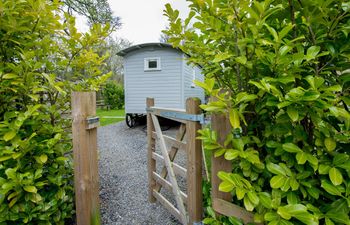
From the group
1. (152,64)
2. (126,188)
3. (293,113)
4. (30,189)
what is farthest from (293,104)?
(152,64)

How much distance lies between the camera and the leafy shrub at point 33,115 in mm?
1486

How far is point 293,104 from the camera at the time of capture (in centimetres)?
81

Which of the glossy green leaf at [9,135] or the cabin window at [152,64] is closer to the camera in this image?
the glossy green leaf at [9,135]

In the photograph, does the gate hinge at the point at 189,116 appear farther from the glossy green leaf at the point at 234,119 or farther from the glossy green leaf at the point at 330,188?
the glossy green leaf at the point at 330,188

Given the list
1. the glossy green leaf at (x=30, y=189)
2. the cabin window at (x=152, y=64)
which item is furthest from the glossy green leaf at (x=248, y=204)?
the cabin window at (x=152, y=64)

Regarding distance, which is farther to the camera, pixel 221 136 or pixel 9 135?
pixel 9 135

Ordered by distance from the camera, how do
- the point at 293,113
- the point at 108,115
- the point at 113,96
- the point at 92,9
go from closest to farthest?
the point at 293,113, the point at 92,9, the point at 108,115, the point at 113,96

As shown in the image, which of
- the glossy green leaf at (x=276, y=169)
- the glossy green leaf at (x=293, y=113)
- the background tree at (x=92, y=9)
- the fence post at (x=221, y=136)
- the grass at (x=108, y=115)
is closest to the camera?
the glossy green leaf at (x=293, y=113)

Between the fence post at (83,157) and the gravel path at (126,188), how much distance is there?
0.64 m

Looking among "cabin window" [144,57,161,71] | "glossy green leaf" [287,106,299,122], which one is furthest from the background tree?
"glossy green leaf" [287,106,299,122]

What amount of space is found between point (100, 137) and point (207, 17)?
6.64m

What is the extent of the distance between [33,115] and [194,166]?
1.37m

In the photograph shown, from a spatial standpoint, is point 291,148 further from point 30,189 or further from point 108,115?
point 108,115

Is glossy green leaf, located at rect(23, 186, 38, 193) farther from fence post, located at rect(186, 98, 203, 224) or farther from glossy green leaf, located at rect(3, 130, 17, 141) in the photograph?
fence post, located at rect(186, 98, 203, 224)
